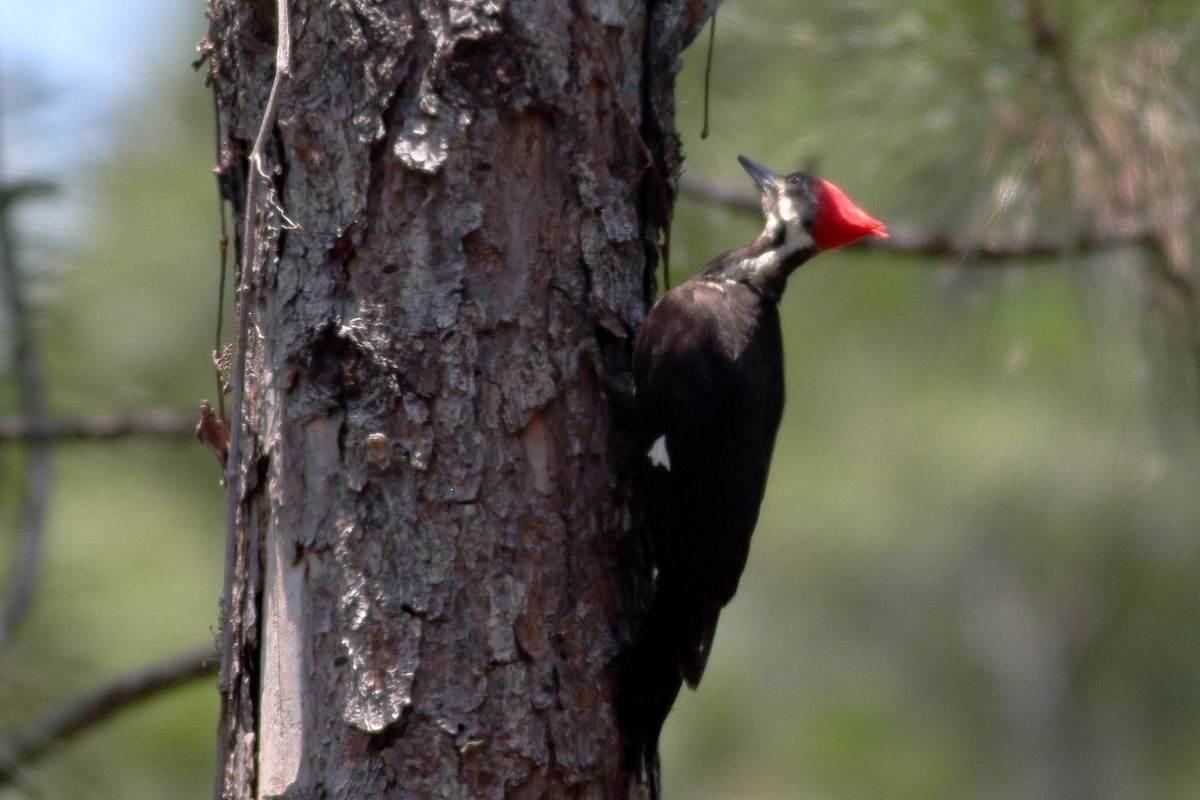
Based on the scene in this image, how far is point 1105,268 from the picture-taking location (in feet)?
10.4

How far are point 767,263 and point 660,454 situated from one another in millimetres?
665

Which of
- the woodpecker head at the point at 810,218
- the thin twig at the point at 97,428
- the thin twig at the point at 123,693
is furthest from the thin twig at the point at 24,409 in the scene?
the woodpecker head at the point at 810,218

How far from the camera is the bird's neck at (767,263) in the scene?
2658 mm

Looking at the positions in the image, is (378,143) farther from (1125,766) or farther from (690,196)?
(1125,766)

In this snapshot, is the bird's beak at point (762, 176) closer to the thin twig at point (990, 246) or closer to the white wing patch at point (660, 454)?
the thin twig at point (990, 246)

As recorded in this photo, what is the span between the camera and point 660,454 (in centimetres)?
220

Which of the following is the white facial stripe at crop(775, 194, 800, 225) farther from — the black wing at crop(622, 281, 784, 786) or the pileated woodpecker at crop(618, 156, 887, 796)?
the black wing at crop(622, 281, 784, 786)

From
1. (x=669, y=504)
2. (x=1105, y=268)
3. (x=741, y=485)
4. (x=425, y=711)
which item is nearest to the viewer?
(x=425, y=711)

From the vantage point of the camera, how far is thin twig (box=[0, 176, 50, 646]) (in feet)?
9.24

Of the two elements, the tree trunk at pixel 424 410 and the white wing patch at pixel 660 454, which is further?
the white wing patch at pixel 660 454

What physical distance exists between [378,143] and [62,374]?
79.8 inches

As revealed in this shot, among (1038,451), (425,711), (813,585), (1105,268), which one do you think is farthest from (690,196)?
(813,585)

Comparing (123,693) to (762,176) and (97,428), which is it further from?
(762,176)

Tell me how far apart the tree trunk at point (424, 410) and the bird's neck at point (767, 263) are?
0.66m
